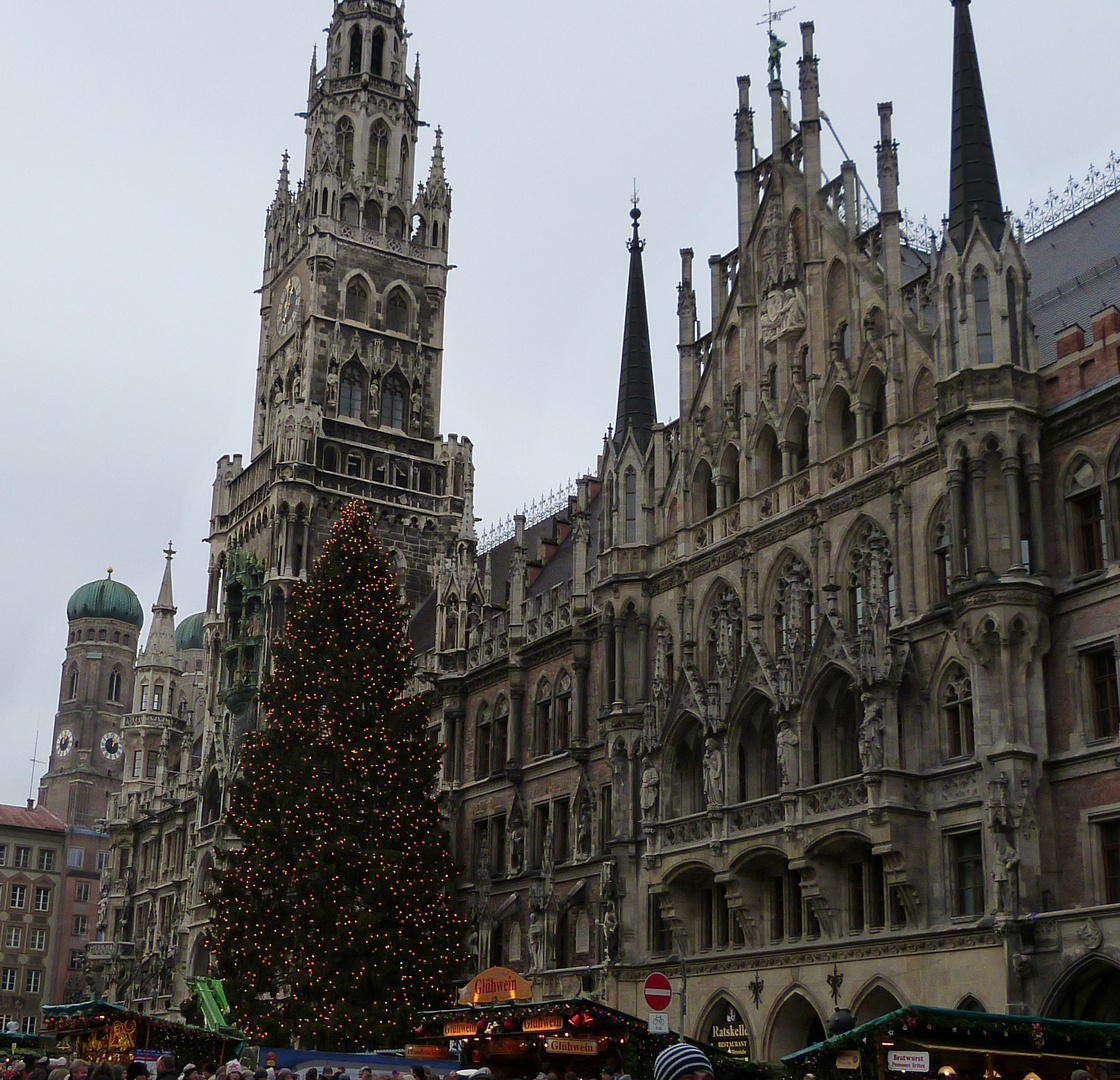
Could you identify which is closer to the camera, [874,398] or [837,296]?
[874,398]

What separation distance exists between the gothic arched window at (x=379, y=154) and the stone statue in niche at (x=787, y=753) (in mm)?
43449

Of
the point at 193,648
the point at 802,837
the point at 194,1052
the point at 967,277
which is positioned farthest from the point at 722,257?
the point at 193,648

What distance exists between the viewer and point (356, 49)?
73312 mm

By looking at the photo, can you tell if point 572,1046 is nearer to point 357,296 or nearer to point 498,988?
point 498,988

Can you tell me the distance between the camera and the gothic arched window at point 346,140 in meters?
70.3

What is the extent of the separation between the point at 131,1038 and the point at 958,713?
19284 millimetres

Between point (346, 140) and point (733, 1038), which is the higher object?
point (346, 140)

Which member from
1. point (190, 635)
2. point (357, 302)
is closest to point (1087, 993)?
point (357, 302)

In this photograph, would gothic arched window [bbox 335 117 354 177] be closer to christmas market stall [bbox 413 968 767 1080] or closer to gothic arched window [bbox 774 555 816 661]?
gothic arched window [bbox 774 555 816 661]

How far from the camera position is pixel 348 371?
219ft

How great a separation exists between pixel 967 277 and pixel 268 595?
3574cm

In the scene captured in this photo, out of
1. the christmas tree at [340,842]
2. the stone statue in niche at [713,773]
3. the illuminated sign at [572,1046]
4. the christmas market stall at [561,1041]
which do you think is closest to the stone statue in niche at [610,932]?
the stone statue in niche at [713,773]

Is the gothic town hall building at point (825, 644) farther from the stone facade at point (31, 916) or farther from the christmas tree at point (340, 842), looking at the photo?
the stone facade at point (31, 916)

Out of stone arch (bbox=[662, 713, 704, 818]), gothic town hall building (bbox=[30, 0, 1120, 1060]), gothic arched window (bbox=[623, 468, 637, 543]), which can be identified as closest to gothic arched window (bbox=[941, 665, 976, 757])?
gothic town hall building (bbox=[30, 0, 1120, 1060])
